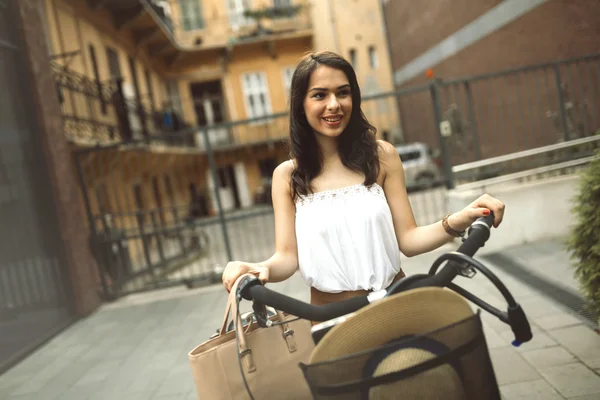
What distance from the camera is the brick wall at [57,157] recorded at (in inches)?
261

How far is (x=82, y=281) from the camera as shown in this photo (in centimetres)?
690

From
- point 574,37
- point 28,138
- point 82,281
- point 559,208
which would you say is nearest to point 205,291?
point 82,281

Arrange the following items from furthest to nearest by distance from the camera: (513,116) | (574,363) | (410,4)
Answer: (410,4)
(513,116)
(574,363)

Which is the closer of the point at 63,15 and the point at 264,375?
the point at 264,375

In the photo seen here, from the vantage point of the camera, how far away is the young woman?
6.05ft

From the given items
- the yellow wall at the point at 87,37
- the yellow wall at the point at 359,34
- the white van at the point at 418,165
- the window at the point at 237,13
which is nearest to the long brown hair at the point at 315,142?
the yellow wall at the point at 87,37

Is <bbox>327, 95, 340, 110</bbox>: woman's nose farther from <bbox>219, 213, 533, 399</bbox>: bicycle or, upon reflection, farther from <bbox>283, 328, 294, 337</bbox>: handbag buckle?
<bbox>219, 213, 533, 399</bbox>: bicycle

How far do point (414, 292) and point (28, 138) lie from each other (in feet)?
21.7

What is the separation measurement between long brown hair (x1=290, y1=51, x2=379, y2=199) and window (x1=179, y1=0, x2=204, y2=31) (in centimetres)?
2275

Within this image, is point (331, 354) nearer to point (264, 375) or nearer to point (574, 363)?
point (264, 375)

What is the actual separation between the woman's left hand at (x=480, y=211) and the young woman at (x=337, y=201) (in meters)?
0.01

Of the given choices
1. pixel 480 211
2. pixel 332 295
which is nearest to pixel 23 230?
pixel 332 295

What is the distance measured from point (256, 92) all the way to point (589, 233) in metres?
21.8

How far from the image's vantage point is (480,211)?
1.60m
